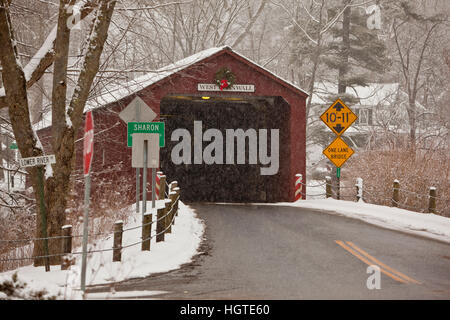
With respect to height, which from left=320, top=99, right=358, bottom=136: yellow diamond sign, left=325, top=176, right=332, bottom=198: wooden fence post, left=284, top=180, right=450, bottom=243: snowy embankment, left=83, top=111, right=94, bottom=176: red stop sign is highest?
left=320, top=99, right=358, bottom=136: yellow diamond sign

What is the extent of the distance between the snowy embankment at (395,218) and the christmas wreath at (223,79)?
5631mm

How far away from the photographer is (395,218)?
1534 cm

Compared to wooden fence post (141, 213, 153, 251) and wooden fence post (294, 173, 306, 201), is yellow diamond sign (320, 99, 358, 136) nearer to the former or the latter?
wooden fence post (294, 173, 306, 201)

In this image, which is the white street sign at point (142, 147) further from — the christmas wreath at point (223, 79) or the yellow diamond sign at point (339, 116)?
the yellow diamond sign at point (339, 116)

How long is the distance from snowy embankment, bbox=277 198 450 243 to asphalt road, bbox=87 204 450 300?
76 centimetres

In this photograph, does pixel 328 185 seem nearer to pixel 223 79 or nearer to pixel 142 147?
pixel 223 79

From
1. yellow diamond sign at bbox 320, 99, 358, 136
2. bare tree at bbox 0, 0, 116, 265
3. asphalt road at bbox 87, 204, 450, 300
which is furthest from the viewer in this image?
yellow diamond sign at bbox 320, 99, 358, 136

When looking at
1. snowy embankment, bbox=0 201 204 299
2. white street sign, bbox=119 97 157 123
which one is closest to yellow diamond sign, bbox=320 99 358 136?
white street sign, bbox=119 97 157 123

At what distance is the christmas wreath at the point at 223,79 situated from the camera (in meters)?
21.0

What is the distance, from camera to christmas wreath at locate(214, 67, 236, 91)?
20984 mm

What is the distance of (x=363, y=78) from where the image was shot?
32.0m

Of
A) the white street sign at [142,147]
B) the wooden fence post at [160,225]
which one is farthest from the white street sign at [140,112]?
the wooden fence post at [160,225]

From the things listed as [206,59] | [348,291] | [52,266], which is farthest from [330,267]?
[206,59]
